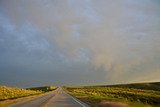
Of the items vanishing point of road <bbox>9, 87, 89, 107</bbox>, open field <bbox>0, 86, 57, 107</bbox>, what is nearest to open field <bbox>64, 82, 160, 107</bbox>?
vanishing point of road <bbox>9, 87, 89, 107</bbox>

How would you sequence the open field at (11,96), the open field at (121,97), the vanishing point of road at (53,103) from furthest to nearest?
the open field at (11,96), the open field at (121,97), the vanishing point of road at (53,103)

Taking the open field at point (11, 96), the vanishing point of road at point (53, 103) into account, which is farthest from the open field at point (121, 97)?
the open field at point (11, 96)

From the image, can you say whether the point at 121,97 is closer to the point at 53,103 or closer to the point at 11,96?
the point at 11,96

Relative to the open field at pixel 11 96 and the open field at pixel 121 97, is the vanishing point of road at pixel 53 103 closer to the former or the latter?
the open field at pixel 121 97

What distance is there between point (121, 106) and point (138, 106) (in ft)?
5.86

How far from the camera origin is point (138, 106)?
22.7 meters

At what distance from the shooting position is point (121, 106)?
2145 centimetres

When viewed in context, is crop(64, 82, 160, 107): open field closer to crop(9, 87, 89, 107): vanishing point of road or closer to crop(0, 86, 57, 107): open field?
crop(9, 87, 89, 107): vanishing point of road

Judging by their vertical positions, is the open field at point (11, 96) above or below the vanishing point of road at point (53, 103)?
above

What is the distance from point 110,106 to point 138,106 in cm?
188

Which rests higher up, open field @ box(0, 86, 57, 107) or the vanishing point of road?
open field @ box(0, 86, 57, 107)

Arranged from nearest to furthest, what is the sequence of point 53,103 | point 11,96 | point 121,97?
point 53,103 < point 121,97 < point 11,96

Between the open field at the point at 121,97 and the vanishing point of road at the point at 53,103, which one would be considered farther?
the open field at the point at 121,97

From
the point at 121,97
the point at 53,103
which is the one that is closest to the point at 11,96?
the point at 121,97
